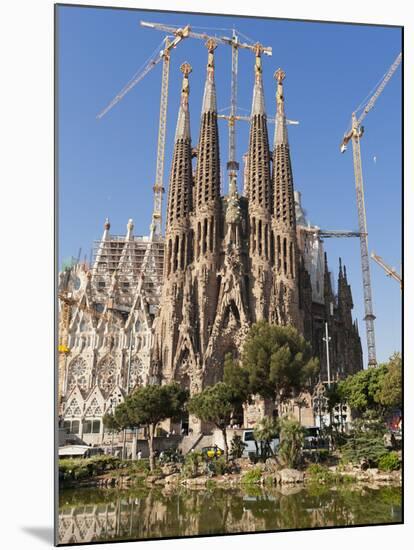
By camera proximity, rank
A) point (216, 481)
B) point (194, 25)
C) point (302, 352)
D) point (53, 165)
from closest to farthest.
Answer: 1. point (53, 165)
2. point (194, 25)
3. point (216, 481)
4. point (302, 352)

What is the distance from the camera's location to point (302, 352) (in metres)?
16.0

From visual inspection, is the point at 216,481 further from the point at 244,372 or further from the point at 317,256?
the point at 317,256

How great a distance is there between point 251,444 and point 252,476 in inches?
30.5

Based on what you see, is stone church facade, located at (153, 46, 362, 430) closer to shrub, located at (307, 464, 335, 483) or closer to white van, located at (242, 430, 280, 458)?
white van, located at (242, 430, 280, 458)

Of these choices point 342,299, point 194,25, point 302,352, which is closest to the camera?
point 194,25

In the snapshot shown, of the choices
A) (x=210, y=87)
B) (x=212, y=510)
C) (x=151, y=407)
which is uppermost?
(x=210, y=87)

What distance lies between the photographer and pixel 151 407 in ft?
51.3

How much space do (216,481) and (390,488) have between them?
352cm

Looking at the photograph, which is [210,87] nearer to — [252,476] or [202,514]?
[252,476]

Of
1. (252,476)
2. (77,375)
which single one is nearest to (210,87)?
(77,375)

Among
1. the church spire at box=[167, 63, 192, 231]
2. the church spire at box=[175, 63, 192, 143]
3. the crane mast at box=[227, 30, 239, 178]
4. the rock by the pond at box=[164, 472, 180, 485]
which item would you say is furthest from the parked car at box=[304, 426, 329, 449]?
the church spire at box=[175, 63, 192, 143]

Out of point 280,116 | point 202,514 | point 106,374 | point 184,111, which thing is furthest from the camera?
point 184,111

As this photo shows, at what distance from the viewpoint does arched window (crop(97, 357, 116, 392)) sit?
52.0 feet
